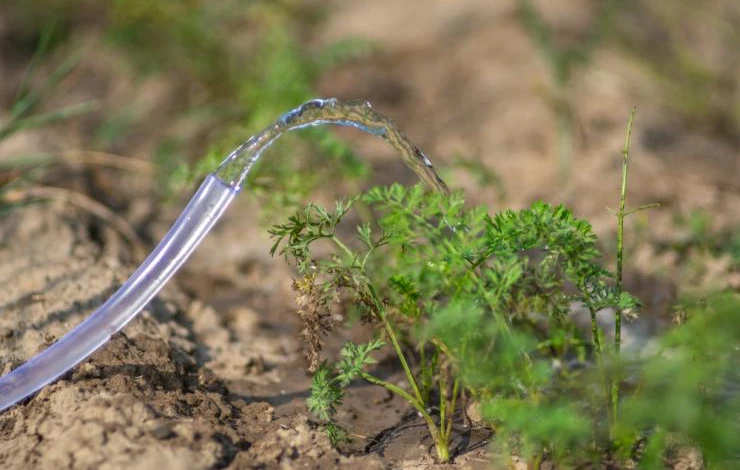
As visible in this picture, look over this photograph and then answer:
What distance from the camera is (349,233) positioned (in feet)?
14.1

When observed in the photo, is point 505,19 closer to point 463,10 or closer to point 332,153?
point 463,10

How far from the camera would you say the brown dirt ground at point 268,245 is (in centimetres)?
239

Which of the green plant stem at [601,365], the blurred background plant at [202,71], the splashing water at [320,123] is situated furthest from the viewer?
the blurred background plant at [202,71]

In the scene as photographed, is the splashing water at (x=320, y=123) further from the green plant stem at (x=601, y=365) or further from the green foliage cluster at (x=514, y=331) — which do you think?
the green plant stem at (x=601, y=365)

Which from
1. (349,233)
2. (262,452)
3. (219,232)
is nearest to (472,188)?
(349,233)

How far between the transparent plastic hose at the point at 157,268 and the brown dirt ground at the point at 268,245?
87 millimetres

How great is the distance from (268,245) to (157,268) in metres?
1.71

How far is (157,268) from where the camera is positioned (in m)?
2.49

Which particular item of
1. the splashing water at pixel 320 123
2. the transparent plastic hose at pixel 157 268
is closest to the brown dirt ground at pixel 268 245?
the transparent plastic hose at pixel 157 268

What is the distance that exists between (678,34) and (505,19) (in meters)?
1.07

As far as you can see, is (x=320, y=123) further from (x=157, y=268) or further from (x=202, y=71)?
(x=202, y=71)

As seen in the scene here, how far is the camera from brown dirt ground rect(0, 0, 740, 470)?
7.86 ft

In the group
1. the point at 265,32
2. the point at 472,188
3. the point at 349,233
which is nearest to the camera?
the point at 349,233

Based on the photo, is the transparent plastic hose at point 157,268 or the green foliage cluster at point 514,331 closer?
the green foliage cluster at point 514,331
